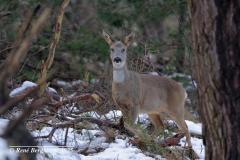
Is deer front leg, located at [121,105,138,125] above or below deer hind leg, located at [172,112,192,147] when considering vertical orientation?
above

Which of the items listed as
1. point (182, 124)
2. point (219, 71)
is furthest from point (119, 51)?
point (219, 71)

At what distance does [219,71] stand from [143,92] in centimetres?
564

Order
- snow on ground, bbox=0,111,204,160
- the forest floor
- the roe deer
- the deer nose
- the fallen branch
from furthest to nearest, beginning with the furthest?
1. the deer nose
2. the roe deer
3. the fallen branch
4. the forest floor
5. snow on ground, bbox=0,111,204,160

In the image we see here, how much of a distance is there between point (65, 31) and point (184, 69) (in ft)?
Answer: 9.41

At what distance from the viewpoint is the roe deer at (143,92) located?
998cm

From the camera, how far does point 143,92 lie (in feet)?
33.6

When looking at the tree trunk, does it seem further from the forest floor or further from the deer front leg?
the deer front leg

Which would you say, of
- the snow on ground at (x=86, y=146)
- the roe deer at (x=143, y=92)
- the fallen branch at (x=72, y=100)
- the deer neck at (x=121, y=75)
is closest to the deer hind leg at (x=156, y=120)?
the roe deer at (x=143, y=92)

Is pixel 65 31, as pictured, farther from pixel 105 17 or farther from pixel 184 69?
pixel 184 69

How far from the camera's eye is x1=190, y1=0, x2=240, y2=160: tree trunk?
4.55 metres

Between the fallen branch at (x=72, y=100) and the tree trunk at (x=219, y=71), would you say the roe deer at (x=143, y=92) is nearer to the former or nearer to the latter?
the fallen branch at (x=72, y=100)

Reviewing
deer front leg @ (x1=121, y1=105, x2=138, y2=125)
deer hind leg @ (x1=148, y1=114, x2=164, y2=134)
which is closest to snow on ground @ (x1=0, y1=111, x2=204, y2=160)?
deer front leg @ (x1=121, y1=105, x2=138, y2=125)

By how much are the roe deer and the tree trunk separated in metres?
5.11

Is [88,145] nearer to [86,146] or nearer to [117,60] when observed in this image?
[86,146]
